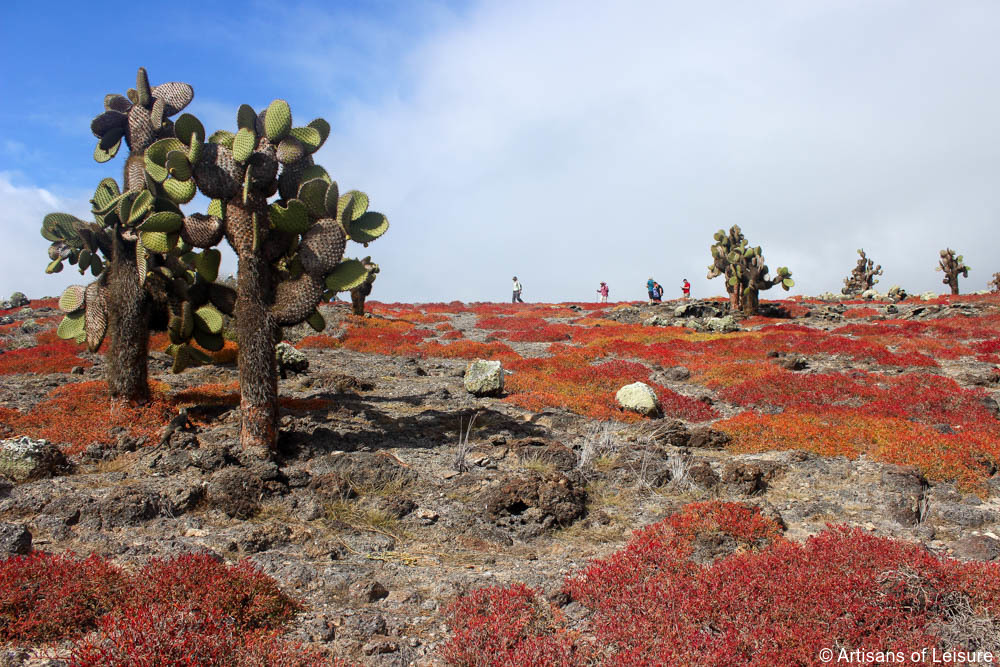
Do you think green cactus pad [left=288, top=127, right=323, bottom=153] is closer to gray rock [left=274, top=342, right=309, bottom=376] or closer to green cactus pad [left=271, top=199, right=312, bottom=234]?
green cactus pad [left=271, top=199, right=312, bottom=234]

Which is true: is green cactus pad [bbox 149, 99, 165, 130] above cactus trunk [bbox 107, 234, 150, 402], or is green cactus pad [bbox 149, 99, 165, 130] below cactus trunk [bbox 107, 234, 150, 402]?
above

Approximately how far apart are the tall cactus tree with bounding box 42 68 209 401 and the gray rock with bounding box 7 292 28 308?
3344 centimetres

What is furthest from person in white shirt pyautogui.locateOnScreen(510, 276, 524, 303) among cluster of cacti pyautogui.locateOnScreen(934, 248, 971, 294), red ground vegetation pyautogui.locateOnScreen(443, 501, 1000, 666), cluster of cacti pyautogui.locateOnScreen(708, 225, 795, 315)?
red ground vegetation pyautogui.locateOnScreen(443, 501, 1000, 666)

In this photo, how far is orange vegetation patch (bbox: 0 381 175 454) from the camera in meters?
10.1

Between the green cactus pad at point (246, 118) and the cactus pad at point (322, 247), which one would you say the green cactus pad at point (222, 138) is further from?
the cactus pad at point (322, 247)

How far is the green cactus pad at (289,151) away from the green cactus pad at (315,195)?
1.72 feet

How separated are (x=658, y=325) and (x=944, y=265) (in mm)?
32045

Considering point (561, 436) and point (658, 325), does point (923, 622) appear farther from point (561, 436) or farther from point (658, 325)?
point (658, 325)

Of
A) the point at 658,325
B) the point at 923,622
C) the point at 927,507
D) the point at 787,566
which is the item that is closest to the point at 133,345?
the point at 787,566

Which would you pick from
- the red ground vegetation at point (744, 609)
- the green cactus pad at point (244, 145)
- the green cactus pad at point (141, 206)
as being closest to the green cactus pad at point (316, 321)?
the green cactus pad at point (244, 145)

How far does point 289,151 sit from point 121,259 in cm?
479

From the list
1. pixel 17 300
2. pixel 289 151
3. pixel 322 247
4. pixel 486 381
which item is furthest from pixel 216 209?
pixel 17 300

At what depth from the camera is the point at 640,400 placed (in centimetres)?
1381

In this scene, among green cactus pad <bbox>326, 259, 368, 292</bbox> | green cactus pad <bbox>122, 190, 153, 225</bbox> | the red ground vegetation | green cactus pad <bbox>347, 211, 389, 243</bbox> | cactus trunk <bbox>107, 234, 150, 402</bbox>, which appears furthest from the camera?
cactus trunk <bbox>107, 234, 150, 402</bbox>
